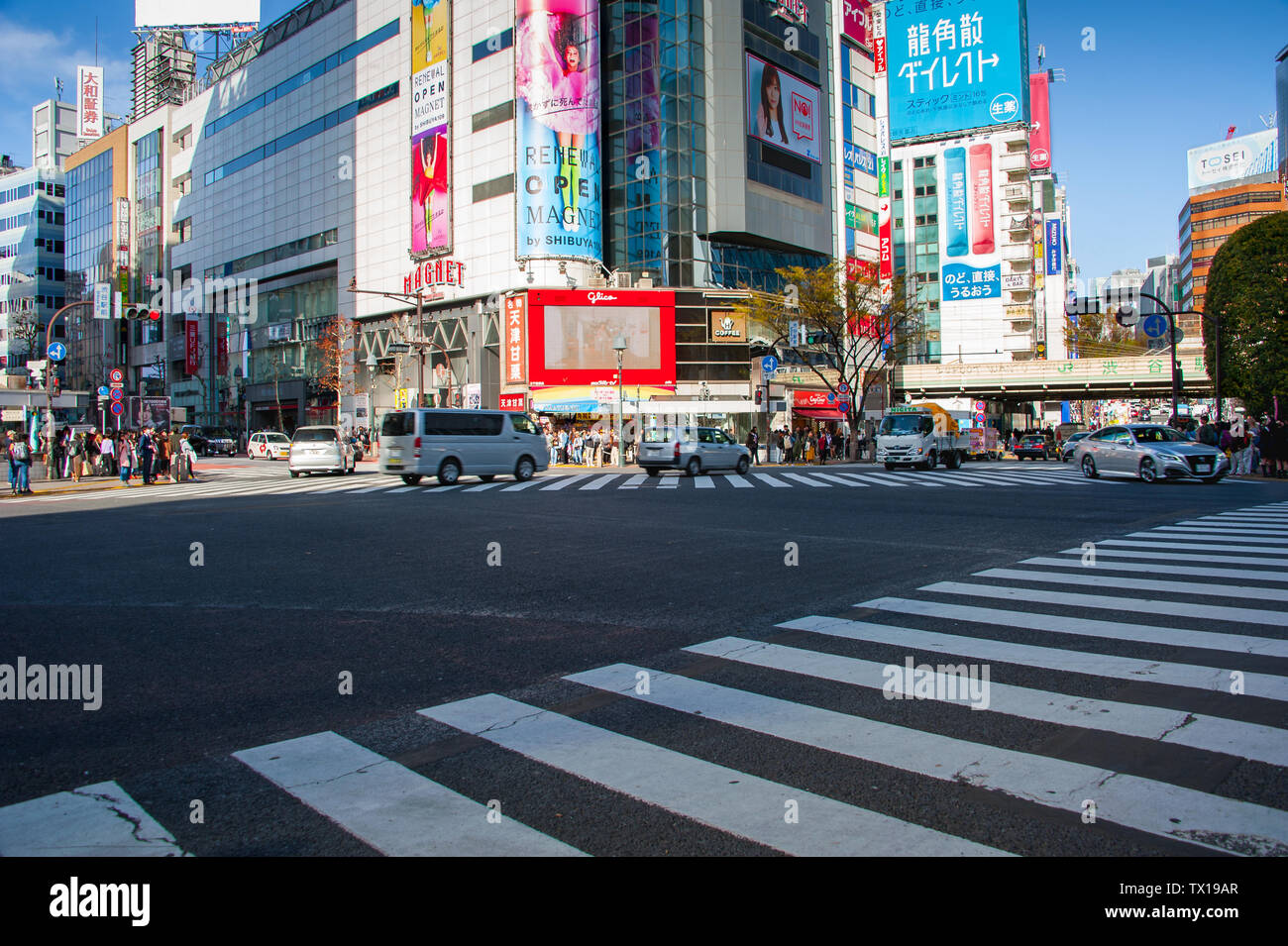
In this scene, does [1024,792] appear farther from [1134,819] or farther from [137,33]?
[137,33]

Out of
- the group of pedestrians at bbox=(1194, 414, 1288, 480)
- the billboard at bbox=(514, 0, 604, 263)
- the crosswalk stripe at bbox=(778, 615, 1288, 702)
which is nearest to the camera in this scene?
the crosswalk stripe at bbox=(778, 615, 1288, 702)

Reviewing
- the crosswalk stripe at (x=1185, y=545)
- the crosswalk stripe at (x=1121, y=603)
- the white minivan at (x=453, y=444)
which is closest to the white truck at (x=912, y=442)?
the white minivan at (x=453, y=444)

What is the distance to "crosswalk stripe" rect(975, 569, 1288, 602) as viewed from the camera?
7.27 metres

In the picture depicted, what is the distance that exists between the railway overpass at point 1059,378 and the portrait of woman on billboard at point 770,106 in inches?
945

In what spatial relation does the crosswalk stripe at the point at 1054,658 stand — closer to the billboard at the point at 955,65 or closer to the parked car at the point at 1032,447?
the parked car at the point at 1032,447

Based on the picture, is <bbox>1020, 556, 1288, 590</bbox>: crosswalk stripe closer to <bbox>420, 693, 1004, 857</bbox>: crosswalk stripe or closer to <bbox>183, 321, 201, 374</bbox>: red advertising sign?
<bbox>420, 693, 1004, 857</bbox>: crosswalk stripe

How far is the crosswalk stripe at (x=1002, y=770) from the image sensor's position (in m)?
3.06

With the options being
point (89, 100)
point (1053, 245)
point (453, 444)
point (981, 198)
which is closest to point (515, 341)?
point (453, 444)

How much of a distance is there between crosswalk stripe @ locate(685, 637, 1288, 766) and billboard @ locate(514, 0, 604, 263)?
1843 inches

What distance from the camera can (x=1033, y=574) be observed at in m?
8.44

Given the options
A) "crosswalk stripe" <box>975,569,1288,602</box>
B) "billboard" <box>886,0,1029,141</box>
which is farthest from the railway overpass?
"crosswalk stripe" <box>975,569,1288,602</box>

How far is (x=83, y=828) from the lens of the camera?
3137mm

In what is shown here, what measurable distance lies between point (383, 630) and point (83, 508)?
1561cm
